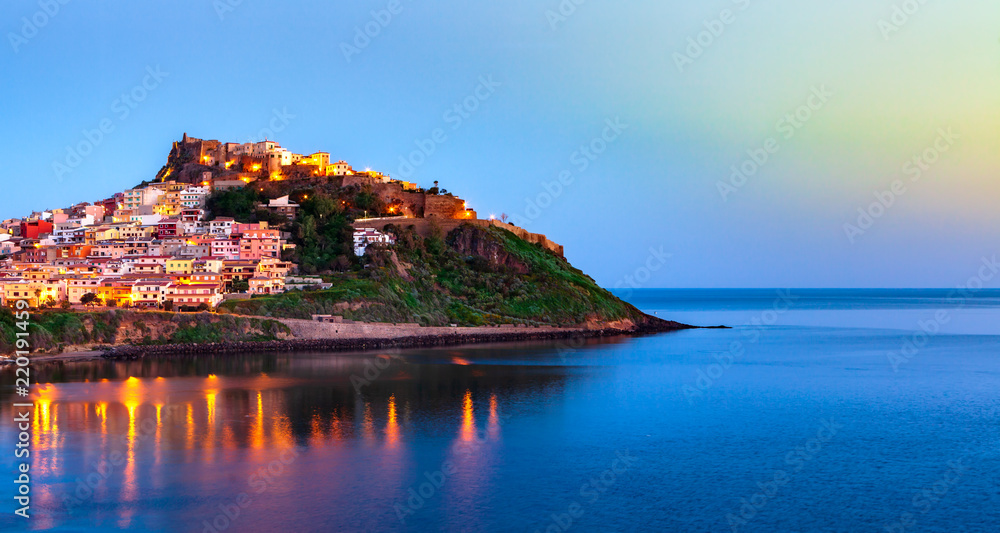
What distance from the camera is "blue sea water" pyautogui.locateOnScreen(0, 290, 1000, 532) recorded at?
50.5ft

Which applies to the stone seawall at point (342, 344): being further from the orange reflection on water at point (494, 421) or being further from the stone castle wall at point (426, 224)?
the orange reflection on water at point (494, 421)

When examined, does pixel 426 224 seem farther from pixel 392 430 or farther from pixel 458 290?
pixel 392 430

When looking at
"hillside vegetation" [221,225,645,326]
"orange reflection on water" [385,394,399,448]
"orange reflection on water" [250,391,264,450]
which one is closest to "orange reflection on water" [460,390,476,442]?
"orange reflection on water" [385,394,399,448]

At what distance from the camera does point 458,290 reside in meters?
A: 56.0

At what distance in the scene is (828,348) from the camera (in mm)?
50500

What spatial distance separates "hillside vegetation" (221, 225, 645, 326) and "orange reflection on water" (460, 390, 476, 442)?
67.8 ft

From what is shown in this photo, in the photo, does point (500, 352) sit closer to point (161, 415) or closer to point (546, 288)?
point (546, 288)

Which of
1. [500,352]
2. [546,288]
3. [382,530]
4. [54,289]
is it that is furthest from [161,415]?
[546,288]

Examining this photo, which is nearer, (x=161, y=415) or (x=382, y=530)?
(x=382, y=530)

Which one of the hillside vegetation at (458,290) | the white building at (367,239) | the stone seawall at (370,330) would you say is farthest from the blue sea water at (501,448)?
the white building at (367,239)

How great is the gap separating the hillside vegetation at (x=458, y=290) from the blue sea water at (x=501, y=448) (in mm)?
9736

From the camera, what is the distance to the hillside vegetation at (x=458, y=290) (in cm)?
4734

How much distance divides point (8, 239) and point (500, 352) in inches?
1702

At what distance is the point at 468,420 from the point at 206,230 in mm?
41122
